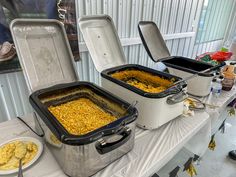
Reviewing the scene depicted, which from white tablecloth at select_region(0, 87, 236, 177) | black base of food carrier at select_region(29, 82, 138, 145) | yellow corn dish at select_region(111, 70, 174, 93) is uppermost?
black base of food carrier at select_region(29, 82, 138, 145)

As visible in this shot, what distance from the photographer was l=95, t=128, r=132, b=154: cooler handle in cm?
53

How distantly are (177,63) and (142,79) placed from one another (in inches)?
18.6

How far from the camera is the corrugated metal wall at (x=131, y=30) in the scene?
1150mm

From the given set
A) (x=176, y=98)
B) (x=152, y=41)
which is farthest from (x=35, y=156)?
(x=152, y=41)

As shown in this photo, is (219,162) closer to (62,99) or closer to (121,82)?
(121,82)

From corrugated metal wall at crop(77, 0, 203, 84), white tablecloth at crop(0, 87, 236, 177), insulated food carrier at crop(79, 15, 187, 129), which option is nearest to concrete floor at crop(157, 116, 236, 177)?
white tablecloth at crop(0, 87, 236, 177)

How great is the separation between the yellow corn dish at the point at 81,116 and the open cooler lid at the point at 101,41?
0.29 metres

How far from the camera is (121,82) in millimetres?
830

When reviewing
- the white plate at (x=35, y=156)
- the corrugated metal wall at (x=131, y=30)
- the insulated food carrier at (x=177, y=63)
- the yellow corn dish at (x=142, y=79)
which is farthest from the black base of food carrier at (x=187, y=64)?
the white plate at (x=35, y=156)

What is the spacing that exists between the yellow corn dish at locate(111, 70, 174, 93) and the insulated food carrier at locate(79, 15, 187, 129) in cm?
2

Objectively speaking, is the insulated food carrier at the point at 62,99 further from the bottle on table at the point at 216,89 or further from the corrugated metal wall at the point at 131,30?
the bottle on table at the point at 216,89

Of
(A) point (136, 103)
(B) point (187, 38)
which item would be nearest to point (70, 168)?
(A) point (136, 103)

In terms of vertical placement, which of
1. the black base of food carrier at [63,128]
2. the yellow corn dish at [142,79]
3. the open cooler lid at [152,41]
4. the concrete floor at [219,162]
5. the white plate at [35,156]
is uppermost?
the open cooler lid at [152,41]

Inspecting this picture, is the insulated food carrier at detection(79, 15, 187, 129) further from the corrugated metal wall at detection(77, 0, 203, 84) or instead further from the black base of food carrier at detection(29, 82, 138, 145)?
the corrugated metal wall at detection(77, 0, 203, 84)
